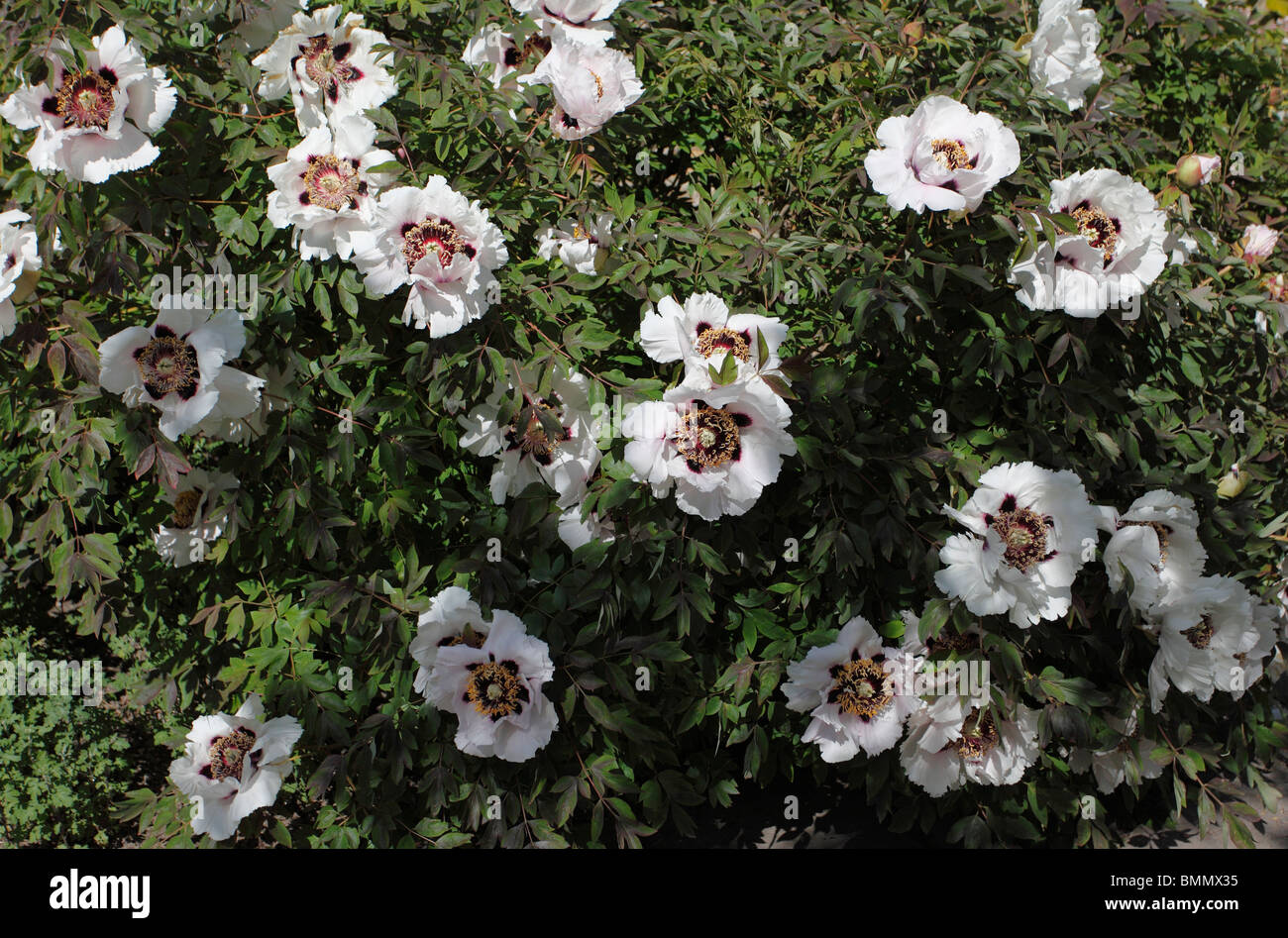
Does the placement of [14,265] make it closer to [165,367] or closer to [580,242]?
[165,367]

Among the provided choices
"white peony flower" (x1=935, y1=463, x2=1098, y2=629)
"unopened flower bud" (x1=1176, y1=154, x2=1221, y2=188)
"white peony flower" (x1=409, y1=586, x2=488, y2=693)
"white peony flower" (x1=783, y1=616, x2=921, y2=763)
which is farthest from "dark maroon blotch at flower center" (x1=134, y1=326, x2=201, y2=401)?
"unopened flower bud" (x1=1176, y1=154, x2=1221, y2=188)

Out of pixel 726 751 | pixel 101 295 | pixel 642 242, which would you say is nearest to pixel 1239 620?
pixel 726 751

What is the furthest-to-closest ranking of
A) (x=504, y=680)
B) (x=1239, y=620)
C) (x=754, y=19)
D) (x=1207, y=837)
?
(x=1207, y=837) → (x=754, y=19) → (x=1239, y=620) → (x=504, y=680)

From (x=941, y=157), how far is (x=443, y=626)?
1.43 meters

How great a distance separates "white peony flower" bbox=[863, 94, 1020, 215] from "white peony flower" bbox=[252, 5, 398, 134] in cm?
115

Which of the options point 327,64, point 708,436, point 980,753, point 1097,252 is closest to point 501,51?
point 327,64

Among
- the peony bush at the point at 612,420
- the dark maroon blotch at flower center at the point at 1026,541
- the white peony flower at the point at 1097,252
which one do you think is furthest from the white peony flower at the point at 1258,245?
the dark maroon blotch at flower center at the point at 1026,541

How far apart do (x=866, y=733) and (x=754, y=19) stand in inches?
70.4

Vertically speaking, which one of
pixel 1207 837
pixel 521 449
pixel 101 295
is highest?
pixel 101 295

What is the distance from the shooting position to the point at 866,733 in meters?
2.46

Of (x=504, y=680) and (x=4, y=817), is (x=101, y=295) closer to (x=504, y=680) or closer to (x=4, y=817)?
(x=504, y=680)

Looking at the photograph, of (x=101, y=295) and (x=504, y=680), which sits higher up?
(x=101, y=295)

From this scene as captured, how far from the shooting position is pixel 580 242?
100 inches

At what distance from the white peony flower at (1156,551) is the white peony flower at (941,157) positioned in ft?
2.54
